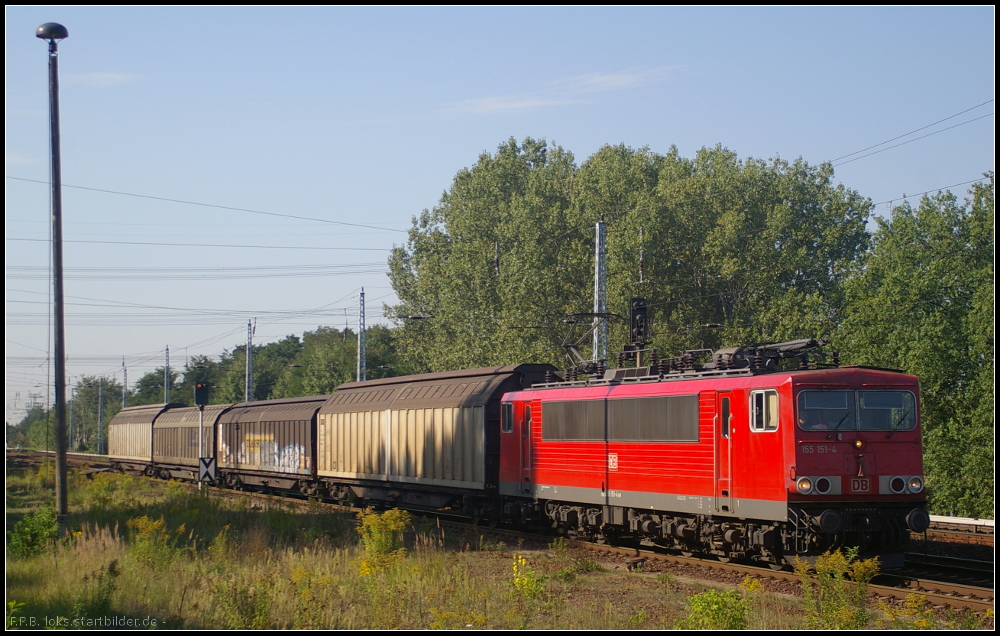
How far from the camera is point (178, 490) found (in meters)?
32.6

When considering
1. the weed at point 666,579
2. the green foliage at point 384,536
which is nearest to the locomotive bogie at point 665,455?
the weed at point 666,579

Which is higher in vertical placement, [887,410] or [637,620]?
[887,410]

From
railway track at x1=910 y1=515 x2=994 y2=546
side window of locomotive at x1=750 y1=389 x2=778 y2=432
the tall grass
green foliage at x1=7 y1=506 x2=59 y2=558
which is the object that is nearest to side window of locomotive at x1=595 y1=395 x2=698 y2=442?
side window of locomotive at x1=750 y1=389 x2=778 y2=432

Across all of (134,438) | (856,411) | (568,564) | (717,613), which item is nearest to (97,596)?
(568,564)

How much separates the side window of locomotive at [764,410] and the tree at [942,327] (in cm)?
1952

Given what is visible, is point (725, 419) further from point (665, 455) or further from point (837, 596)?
point (837, 596)

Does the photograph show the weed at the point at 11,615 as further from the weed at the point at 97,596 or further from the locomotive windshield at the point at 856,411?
the locomotive windshield at the point at 856,411

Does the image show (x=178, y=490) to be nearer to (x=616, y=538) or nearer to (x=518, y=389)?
(x=518, y=389)

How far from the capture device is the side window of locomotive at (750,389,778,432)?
14.8 metres

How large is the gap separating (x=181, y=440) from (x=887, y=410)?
1453 inches

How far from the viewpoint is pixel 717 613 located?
10.1 m

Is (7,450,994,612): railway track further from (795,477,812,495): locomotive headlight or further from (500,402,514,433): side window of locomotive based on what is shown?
(500,402,514,433): side window of locomotive

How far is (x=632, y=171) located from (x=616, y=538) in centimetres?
3696

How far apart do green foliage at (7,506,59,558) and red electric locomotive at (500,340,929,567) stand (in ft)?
35.7
